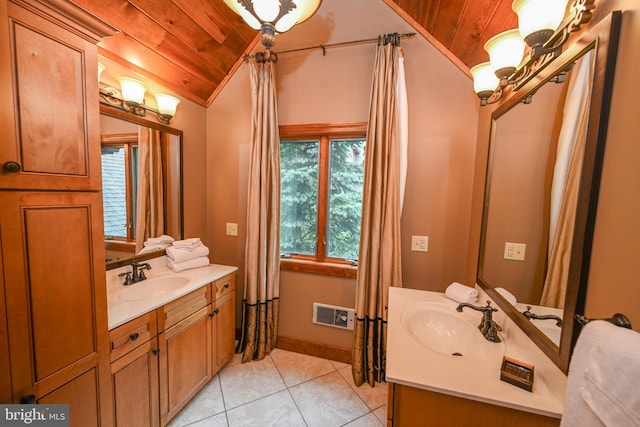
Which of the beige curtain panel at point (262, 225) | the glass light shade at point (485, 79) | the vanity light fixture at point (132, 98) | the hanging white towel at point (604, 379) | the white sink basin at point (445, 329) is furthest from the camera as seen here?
the beige curtain panel at point (262, 225)

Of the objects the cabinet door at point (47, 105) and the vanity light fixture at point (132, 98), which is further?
the vanity light fixture at point (132, 98)

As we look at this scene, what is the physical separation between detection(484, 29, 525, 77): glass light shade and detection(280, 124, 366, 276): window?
1.00 meters

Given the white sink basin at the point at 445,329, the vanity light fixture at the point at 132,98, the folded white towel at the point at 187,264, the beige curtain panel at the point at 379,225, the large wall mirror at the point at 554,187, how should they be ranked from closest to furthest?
the large wall mirror at the point at 554,187, the white sink basin at the point at 445,329, the vanity light fixture at the point at 132,98, the beige curtain panel at the point at 379,225, the folded white towel at the point at 187,264

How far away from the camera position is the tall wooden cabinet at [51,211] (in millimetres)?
788

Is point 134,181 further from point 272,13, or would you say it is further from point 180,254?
point 272,13

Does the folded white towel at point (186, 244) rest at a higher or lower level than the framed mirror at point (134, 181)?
lower

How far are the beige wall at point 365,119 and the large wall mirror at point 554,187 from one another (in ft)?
1.79

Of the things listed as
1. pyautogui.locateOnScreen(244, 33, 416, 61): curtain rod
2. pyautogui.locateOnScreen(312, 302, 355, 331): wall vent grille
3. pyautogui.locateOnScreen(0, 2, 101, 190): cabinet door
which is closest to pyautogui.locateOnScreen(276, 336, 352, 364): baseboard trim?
pyautogui.locateOnScreen(312, 302, 355, 331): wall vent grille

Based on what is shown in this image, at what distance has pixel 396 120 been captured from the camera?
1762mm

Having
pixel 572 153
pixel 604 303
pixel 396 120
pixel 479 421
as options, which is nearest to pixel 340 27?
pixel 396 120

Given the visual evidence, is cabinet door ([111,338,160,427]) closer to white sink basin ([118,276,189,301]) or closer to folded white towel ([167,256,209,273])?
white sink basin ([118,276,189,301])

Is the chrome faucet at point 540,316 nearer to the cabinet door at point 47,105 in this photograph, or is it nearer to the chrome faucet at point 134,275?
the cabinet door at point 47,105

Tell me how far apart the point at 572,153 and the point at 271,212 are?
1.85 metres

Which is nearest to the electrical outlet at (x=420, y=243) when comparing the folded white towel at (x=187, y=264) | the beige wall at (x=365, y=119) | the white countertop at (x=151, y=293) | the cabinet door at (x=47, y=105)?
the beige wall at (x=365, y=119)
